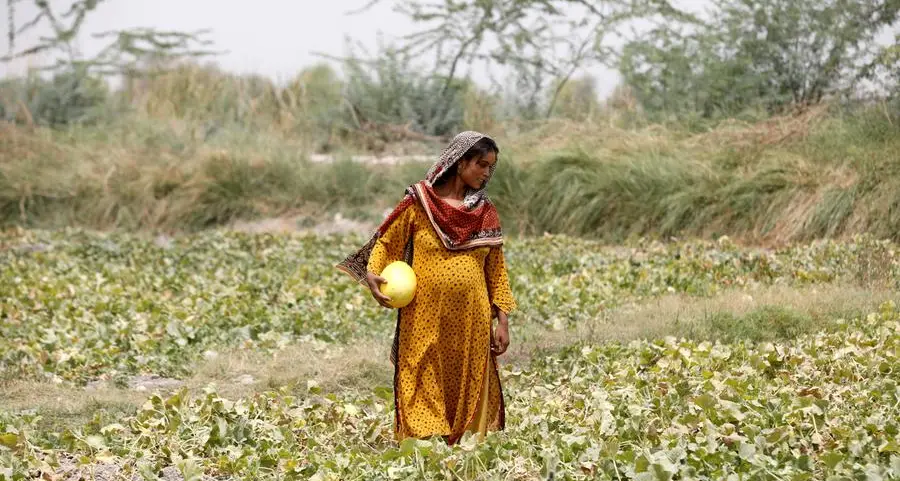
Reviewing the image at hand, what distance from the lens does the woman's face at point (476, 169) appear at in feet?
17.8

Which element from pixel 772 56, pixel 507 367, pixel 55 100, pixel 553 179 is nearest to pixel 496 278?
pixel 507 367

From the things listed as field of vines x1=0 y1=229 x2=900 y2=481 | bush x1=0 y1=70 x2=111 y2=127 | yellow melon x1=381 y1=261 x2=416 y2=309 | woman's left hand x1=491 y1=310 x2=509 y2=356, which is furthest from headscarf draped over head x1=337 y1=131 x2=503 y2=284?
bush x1=0 y1=70 x2=111 y2=127

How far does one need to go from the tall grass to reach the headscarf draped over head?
271 inches

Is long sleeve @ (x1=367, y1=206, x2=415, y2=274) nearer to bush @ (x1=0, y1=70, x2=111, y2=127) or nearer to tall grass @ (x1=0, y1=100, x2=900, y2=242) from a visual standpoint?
tall grass @ (x1=0, y1=100, x2=900, y2=242)

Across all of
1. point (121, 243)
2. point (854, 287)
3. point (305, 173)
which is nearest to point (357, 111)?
point (305, 173)

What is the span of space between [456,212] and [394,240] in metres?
0.31

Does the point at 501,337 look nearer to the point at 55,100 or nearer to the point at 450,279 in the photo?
the point at 450,279

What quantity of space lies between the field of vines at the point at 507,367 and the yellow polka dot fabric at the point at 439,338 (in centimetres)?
29

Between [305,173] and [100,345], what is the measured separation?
8125 mm

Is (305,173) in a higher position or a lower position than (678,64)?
lower

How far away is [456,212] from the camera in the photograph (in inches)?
213

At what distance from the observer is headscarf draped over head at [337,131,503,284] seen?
5.41m

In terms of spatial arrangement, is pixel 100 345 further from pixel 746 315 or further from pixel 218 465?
pixel 746 315

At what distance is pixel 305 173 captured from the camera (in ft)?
53.6
